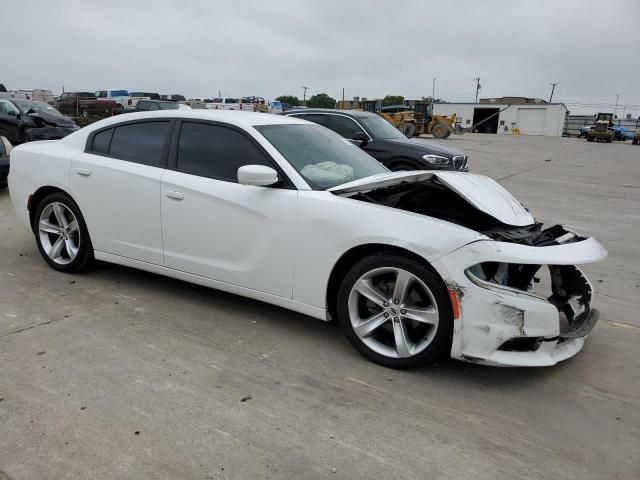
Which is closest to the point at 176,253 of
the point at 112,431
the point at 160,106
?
the point at 112,431

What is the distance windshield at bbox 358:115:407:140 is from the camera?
10.2 m

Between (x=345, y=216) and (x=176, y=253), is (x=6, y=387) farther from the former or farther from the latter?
(x=345, y=216)

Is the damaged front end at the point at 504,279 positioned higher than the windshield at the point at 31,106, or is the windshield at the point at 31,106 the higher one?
the windshield at the point at 31,106

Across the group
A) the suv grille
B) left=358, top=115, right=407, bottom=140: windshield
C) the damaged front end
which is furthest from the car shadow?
the suv grille

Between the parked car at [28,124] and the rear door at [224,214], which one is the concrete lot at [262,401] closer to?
the rear door at [224,214]

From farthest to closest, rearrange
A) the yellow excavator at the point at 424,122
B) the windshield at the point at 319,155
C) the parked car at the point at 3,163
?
the yellow excavator at the point at 424,122
the parked car at the point at 3,163
the windshield at the point at 319,155

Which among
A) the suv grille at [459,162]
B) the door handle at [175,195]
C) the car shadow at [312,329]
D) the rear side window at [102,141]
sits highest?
the rear side window at [102,141]

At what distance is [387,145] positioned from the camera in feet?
32.3

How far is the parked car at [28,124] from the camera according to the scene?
14086 mm

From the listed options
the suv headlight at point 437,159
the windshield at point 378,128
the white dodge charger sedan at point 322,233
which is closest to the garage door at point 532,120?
the windshield at point 378,128

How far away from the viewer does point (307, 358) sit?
343cm

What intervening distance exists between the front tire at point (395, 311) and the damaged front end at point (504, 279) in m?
0.10

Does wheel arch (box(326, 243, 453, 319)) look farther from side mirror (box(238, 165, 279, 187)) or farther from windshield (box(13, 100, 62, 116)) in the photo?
windshield (box(13, 100, 62, 116))

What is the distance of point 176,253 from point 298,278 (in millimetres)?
1108
